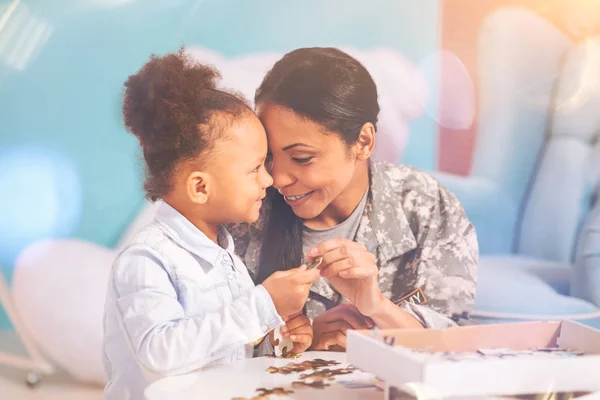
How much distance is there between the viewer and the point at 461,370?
1162mm

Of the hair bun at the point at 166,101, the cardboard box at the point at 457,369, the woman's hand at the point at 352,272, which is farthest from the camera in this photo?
the woman's hand at the point at 352,272

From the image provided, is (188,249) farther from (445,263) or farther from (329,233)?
(445,263)

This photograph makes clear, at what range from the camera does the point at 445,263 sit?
1775 millimetres

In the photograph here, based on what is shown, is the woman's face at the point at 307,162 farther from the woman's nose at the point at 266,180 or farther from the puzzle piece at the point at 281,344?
the puzzle piece at the point at 281,344

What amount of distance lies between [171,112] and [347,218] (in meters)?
0.54

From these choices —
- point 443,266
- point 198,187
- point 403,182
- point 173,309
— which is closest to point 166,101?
point 198,187

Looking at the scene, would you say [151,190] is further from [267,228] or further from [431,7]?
[431,7]

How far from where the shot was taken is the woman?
1.66 metres

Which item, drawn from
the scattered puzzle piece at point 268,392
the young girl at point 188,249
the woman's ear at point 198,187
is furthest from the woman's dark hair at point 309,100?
the scattered puzzle piece at point 268,392

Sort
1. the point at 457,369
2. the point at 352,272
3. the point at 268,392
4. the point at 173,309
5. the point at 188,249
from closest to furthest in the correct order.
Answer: the point at 457,369
the point at 268,392
the point at 173,309
the point at 188,249
the point at 352,272

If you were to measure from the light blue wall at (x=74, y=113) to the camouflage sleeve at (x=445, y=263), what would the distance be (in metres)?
0.74

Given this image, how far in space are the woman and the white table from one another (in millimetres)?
280

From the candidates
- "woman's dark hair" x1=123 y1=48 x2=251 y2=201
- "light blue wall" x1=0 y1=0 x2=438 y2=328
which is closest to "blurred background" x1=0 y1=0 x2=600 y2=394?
"light blue wall" x1=0 y1=0 x2=438 y2=328

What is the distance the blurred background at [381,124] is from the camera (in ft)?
5.47
